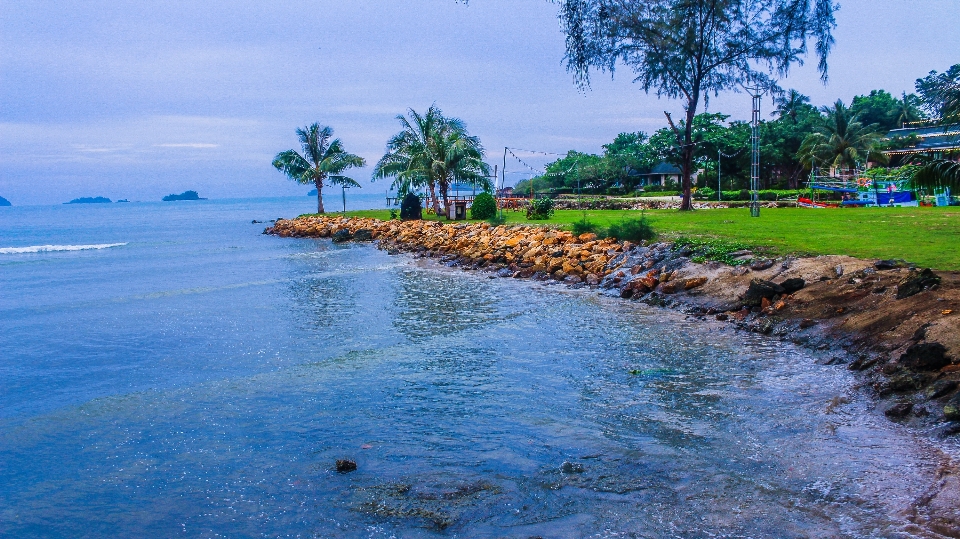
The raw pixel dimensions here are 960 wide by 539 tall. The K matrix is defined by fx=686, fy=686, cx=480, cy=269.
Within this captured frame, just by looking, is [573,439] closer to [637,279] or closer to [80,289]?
[637,279]

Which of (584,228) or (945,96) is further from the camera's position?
(584,228)

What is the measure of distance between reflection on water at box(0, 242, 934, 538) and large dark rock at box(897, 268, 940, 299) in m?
1.72

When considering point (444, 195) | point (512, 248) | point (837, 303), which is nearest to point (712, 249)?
point (837, 303)

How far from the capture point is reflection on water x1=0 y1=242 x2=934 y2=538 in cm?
544

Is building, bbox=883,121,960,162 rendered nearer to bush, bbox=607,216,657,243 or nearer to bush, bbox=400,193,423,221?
bush, bbox=400,193,423,221

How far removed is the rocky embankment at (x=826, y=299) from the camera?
7.54 m

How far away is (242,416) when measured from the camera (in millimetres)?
8297

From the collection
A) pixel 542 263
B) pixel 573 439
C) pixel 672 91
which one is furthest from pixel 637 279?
pixel 672 91

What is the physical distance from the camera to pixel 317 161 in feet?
190

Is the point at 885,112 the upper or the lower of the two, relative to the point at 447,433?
upper

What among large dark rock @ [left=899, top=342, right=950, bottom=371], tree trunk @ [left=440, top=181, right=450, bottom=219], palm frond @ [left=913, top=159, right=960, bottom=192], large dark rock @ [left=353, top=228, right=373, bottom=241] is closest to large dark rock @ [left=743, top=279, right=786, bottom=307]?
palm frond @ [left=913, top=159, right=960, bottom=192]

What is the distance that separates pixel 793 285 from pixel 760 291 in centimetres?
56

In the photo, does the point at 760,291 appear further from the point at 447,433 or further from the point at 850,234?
the point at 447,433

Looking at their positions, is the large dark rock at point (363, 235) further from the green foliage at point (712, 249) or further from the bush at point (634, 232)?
the green foliage at point (712, 249)
